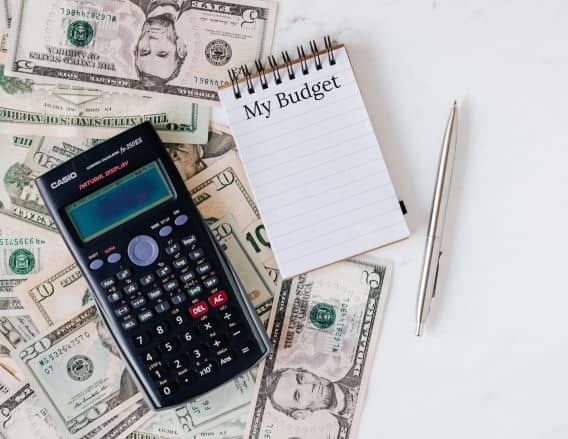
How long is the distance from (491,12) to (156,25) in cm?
32

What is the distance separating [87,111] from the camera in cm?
66

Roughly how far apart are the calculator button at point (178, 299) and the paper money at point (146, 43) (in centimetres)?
19

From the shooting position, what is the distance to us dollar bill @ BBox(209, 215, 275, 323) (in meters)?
0.66

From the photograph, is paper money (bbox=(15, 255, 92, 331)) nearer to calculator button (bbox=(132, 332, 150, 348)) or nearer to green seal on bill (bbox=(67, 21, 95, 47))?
calculator button (bbox=(132, 332, 150, 348))

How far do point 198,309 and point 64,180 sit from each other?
0.54ft

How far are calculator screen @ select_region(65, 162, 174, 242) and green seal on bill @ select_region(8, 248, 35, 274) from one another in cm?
8

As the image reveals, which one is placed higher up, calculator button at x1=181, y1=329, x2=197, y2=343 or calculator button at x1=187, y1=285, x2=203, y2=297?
calculator button at x1=187, y1=285, x2=203, y2=297

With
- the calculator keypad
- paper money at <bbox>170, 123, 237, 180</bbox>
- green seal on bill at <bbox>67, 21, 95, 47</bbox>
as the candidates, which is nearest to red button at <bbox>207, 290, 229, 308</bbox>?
the calculator keypad

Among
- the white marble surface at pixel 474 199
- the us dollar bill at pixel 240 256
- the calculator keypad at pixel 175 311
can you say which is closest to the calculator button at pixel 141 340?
the calculator keypad at pixel 175 311

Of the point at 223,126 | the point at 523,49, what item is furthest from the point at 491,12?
the point at 223,126

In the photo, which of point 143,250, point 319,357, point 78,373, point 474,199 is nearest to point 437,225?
point 474,199

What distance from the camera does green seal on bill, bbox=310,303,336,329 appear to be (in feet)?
2.20

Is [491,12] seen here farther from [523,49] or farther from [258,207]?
[258,207]

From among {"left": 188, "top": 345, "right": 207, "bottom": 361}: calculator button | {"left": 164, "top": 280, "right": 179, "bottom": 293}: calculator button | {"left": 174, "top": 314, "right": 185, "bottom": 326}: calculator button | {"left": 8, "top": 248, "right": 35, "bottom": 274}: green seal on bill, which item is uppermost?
{"left": 8, "top": 248, "right": 35, "bottom": 274}: green seal on bill
